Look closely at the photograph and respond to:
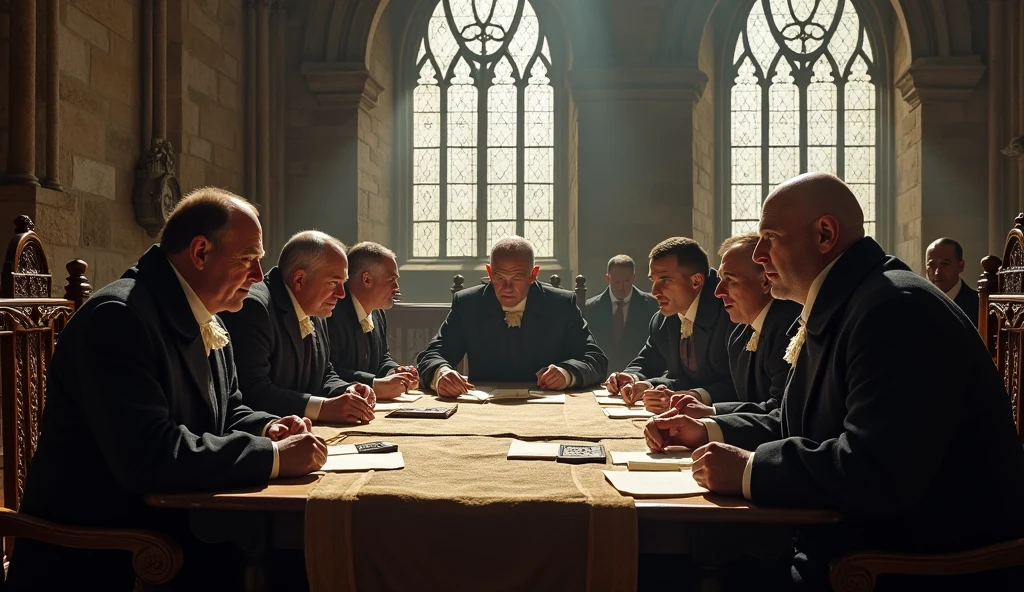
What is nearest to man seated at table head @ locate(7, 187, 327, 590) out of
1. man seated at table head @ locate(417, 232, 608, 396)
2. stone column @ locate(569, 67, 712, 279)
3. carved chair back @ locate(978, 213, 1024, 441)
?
carved chair back @ locate(978, 213, 1024, 441)

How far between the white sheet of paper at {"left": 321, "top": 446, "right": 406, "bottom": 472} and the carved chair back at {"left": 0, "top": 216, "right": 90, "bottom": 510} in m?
1.19

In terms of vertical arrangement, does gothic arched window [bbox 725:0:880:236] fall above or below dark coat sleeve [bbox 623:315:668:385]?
above

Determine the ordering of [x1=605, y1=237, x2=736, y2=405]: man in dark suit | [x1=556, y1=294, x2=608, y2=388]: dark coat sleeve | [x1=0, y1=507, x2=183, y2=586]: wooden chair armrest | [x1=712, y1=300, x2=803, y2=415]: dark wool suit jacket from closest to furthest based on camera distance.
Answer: [x1=0, y1=507, x2=183, y2=586]: wooden chair armrest, [x1=712, y1=300, x2=803, y2=415]: dark wool suit jacket, [x1=605, y1=237, x2=736, y2=405]: man in dark suit, [x1=556, y1=294, x2=608, y2=388]: dark coat sleeve

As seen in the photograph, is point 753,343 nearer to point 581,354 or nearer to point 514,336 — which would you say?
point 581,354

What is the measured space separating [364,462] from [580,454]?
2.09ft

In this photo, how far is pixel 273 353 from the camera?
4.04 m

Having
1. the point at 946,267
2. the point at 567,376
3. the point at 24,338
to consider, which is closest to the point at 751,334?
the point at 567,376

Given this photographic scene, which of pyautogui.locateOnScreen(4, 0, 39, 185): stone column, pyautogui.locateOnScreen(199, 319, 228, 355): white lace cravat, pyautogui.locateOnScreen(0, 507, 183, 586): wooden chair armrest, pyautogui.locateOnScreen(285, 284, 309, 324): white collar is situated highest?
pyautogui.locateOnScreen(4, 0, 39, 185): stone column

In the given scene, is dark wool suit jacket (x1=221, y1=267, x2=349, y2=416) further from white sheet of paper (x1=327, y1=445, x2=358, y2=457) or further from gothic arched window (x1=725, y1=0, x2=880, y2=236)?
gothic arched window (x1=725, y1=0, x2=880, y2=236)

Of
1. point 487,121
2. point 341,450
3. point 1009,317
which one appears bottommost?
point 341,450

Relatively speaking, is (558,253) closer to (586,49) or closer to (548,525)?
(586,49)

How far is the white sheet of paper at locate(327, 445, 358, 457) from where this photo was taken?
2791 mm

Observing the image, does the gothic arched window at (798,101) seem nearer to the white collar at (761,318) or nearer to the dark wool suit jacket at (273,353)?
the white collar at (761,318)

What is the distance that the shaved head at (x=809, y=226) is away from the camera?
2.48m
